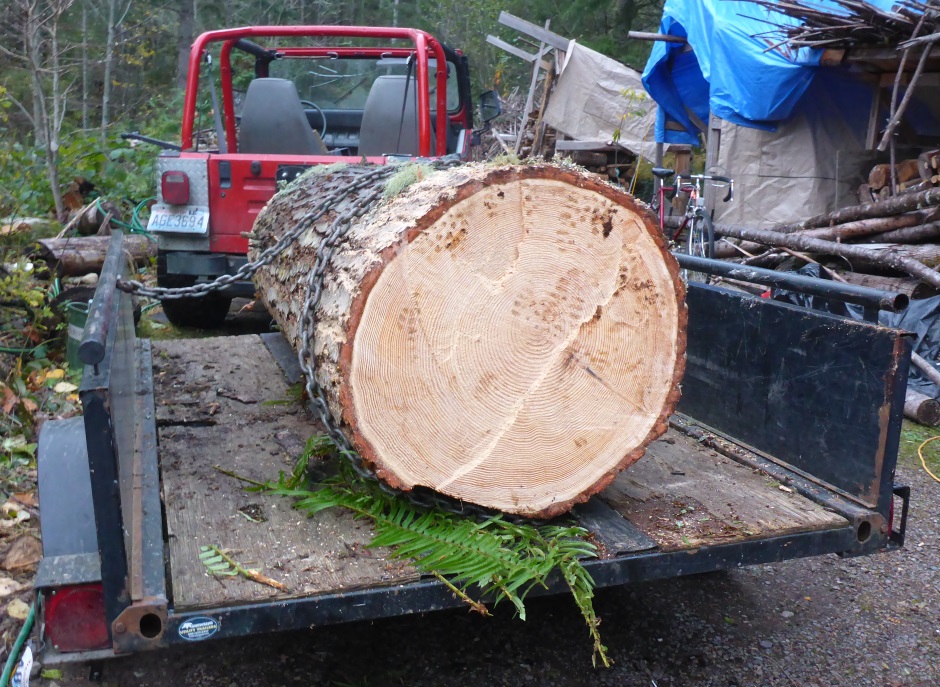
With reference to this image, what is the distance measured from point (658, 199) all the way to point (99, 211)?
5.89 metres

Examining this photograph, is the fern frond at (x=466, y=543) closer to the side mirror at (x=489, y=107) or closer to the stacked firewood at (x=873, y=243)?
the stacked firewood at (x=873, y=243)

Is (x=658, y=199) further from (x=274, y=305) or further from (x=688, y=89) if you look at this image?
(x=274, y=305)

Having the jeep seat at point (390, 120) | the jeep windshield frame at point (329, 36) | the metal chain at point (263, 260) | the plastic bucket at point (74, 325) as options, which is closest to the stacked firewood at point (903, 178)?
the jeep windshield frame at point (329, 36)

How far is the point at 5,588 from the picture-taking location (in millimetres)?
3281

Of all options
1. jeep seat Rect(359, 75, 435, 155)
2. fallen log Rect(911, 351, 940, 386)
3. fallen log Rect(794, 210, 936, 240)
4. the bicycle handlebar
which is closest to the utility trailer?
jeep seat Rect(359, 75, 435, 155)

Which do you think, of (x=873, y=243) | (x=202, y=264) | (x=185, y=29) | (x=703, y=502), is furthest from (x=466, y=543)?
(x=185, y=29)

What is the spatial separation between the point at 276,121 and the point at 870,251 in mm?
4603

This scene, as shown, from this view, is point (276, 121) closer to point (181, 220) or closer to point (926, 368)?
point (181, 220)

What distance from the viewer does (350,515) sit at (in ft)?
8.37

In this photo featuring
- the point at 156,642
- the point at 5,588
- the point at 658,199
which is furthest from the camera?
the point at 658,199

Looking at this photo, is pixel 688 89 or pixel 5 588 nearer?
pixel 5 588

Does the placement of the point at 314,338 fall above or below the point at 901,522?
above

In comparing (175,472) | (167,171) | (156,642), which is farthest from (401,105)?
(156,642)

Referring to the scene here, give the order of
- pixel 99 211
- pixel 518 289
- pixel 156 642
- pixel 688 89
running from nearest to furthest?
1. pixel 156 642
2. pixel 518 289
3. pixel 99 211
4. pixel 688 89
